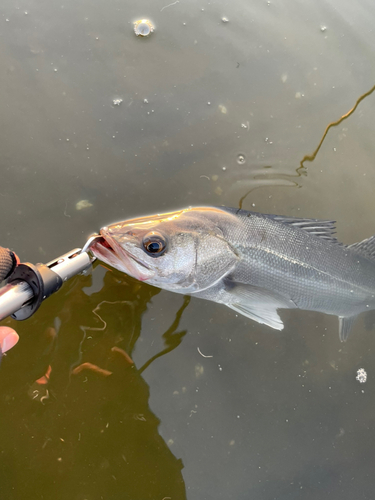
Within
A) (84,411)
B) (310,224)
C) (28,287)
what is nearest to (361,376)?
(310,224)

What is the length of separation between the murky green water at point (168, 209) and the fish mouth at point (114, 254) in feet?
1.93

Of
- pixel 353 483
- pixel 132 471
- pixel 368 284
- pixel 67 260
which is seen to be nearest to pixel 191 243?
pixel 67 260

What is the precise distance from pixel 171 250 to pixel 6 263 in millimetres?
1007

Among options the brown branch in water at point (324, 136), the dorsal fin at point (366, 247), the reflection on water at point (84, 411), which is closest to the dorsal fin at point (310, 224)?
the dorsal fin at point (366, 247)

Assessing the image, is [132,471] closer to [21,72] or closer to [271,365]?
[271,365]

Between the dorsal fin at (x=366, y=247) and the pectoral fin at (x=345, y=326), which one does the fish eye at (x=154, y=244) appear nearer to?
the dorsal fin at (x=366, y=247)

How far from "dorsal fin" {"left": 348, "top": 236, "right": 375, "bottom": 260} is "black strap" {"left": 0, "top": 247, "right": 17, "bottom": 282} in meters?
2.48

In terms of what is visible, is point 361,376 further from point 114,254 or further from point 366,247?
point 114,254

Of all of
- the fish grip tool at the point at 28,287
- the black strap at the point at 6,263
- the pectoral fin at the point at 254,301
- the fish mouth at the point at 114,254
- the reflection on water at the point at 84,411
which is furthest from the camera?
the reflection on water at the point at 84,411

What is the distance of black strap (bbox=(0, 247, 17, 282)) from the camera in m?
1.79

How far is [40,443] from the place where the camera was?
8.49 feet

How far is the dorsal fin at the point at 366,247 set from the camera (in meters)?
2.64

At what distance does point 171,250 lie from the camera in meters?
2.26

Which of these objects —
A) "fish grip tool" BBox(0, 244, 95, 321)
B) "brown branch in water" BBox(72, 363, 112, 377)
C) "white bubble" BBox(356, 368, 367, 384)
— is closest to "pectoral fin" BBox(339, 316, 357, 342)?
"white bubble" BBox(356, 368, 367, 384)
